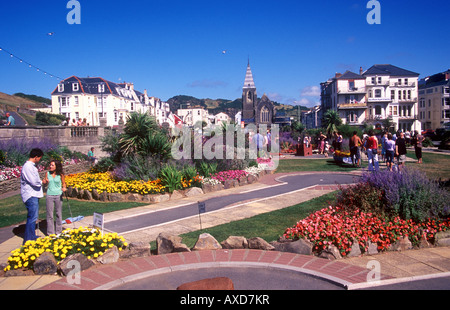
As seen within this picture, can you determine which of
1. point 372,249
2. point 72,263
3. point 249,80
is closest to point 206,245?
point 72,263

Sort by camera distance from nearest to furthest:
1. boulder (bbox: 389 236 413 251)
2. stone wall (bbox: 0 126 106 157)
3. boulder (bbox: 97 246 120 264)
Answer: boulder (bbox: 97 246 120 264), boulder (bbox: 389 236 413 251), stone wall (bbox: 0 126 106 157)

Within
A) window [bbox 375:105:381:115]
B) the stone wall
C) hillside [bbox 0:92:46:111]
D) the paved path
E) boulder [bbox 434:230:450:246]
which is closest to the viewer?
the paved path

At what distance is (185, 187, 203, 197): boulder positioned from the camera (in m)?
13.1

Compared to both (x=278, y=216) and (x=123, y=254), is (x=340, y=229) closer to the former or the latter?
(x=278, y=216)

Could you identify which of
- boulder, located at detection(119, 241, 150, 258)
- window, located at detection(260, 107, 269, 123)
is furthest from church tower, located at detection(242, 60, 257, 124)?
boulder, located at detection(119, 241, 150, 258)

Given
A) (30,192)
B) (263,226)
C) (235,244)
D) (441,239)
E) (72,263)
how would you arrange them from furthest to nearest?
1. (263,226)
2. (30,192)
3. (441,239)
4. (235,244)
5. (72,263)

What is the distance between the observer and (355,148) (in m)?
18.9

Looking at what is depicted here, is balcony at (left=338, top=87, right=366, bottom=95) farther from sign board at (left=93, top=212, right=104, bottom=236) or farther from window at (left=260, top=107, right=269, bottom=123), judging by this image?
sign board at (left=93, top=212, right=104, bottom=236)

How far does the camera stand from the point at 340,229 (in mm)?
6641

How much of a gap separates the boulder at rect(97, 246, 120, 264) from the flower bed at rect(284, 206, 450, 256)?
315 centimetres

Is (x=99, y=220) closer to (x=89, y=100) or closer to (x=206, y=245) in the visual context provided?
(x=206, y=245)

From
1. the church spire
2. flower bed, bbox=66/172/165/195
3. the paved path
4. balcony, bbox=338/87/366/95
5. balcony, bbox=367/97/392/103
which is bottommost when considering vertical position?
the paved path

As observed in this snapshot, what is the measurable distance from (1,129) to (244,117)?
319 feet

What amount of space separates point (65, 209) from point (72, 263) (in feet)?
21.1
